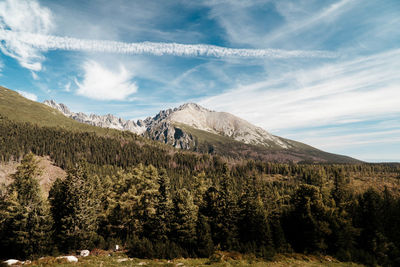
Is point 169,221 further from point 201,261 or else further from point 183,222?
point 201,261

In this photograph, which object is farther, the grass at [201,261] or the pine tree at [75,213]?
the pine tree at [75,213]

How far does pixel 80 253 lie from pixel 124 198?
33.7ft

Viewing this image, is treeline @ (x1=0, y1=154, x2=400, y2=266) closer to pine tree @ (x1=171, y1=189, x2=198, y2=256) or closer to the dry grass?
pine tree @ (x1=171, y1=189, x2=198, y2=256)

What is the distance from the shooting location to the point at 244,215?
37.0 meters

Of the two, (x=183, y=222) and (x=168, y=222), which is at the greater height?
(x=183, y=222)

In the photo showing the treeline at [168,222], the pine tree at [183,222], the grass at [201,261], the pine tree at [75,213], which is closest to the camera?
the grass at [201,261]

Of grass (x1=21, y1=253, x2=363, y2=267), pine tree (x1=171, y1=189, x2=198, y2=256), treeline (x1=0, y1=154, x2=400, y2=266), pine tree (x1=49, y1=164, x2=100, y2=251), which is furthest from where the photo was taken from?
pine tree (x1=171, y1=189, x2=198, y2=256)

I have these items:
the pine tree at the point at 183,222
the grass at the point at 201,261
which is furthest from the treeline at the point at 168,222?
the grass at the point at 201,261

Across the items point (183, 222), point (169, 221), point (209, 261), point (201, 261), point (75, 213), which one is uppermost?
point (75, 213)

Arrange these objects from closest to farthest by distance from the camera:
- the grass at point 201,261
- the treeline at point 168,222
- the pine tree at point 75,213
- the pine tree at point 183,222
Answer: the grass at point 201,261
the treeline at point 168,222
the pine tree at point 75,213
the pine tree at point 183,222

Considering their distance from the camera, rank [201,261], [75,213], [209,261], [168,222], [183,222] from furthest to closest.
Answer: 1. [168,222]
2. [183,222]
3. [75,213]
4. [201,261]
5. [209,261]

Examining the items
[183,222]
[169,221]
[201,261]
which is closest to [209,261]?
[201,261]

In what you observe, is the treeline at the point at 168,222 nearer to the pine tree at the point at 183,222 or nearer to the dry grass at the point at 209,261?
the pine tree at the point at 183,222

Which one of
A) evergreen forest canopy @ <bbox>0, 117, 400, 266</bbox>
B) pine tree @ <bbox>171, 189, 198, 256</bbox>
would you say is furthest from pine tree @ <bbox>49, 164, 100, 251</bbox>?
pine tree @ <bbox>171, 189, 198, 256</bbox>
